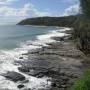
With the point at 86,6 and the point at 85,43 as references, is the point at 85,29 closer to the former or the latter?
the point at 85,43

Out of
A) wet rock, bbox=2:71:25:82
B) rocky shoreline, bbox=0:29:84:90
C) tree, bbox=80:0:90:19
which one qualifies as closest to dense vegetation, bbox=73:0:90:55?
tree, bbox=80:0:90:19

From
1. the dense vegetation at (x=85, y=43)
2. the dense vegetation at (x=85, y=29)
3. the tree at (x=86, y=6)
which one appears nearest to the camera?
the dense vegetation at (x=85, y=43)

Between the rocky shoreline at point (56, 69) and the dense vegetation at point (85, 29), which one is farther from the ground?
the dense vegetation at point (85, 29)

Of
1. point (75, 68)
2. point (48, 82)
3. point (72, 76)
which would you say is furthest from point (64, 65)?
point (48, 82)

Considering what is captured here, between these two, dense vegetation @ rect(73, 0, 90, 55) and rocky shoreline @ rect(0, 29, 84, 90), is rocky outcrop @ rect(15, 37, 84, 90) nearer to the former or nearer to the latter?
rocky shoreline @ rect(0, 29, 84, 90)

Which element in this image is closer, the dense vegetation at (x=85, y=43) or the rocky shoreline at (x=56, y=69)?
the dense vegetation at (x=85, y=43)

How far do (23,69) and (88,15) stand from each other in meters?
17.1

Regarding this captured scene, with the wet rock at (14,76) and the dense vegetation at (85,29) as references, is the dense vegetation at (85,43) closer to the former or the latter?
the dense vegetation at (85,29)

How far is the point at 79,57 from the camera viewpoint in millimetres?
44531

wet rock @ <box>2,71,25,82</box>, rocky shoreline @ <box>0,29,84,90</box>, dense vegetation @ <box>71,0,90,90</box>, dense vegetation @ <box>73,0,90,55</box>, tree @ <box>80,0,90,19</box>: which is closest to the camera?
dense vegetation @ <box>71,0,90,90</box>

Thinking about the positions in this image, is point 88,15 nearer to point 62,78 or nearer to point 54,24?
point 62,78

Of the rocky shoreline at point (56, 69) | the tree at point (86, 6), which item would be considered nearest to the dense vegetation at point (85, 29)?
the tree at point (86, 6)

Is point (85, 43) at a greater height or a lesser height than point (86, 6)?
lesser

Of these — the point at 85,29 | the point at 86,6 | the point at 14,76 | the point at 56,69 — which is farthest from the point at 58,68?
the point at 85,29
